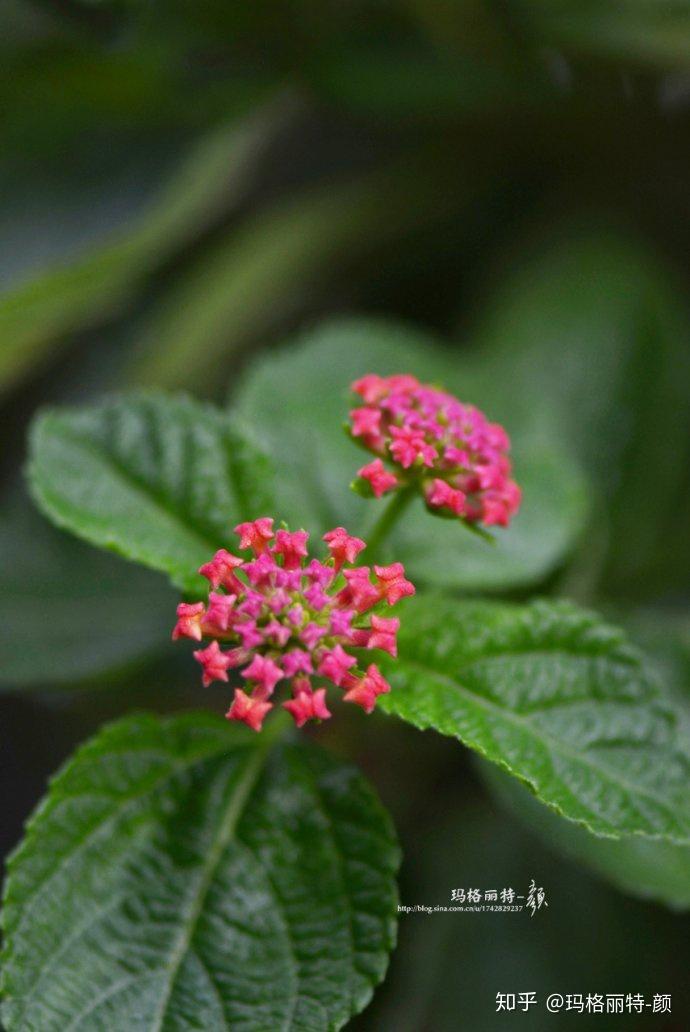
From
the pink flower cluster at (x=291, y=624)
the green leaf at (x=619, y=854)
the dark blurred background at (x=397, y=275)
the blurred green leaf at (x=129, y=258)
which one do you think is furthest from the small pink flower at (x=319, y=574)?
the blurred green leaf at (x=129, y=258)

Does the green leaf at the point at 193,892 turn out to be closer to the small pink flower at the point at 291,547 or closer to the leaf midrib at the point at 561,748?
the leaf midrib at the point at 561,748

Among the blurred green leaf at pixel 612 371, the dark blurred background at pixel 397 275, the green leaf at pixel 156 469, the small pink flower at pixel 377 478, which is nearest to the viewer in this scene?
the small pink flower at pixel 377 478

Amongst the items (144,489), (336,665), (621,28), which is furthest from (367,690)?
(621,28)

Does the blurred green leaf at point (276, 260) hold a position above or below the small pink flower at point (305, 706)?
above

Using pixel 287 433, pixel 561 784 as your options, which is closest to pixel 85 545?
pixel 287 433

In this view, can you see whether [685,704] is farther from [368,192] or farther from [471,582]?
[368,192]

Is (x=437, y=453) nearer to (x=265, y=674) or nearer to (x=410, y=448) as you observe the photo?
(x=410, y=448)

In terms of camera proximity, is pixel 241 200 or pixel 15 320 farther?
pixel 241 200

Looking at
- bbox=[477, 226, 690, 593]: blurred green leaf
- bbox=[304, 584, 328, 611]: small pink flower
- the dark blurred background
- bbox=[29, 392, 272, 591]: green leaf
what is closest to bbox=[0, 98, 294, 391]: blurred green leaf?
the dark blurred background
